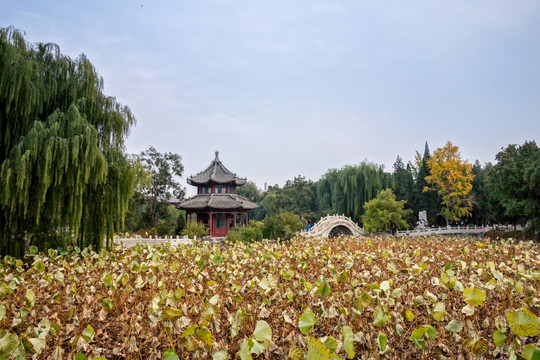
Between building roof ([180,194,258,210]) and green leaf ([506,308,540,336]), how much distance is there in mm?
20353

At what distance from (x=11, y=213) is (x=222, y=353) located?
18.8 ft

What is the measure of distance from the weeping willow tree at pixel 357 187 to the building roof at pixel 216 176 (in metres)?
7.35

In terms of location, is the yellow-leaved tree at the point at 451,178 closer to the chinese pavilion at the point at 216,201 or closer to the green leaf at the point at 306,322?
the chinese pavilion at the point at 216,201

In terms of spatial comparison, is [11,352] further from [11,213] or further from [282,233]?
[282,233]

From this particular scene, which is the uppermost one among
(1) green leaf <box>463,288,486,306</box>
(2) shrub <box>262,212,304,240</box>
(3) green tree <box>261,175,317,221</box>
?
(3) green tree <box>261,175,317,221</box>

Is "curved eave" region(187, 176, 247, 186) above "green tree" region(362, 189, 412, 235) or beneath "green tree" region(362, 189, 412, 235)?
above

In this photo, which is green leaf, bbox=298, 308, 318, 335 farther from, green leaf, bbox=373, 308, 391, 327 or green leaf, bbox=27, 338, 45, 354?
green leaf, bbox=27, 338, 45, 354

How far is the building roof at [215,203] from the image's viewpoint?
22.4 metres

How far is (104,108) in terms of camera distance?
8367 millimetres

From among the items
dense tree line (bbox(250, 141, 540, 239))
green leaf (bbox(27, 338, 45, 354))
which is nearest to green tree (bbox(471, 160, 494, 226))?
dense tree line (bbox(250, 141, 540, 239))

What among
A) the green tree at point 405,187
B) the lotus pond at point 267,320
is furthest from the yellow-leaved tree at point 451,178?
the lotus pond at point 267,320

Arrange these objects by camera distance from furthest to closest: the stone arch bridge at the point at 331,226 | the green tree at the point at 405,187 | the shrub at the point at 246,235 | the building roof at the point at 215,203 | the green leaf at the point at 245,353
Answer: the green tree at the point at 405,187 < the stone arch bridge at the point at 331,226 < the building roof at the point at 215,203 < the shrub at the point at 246,235 < the green leaf at the point at 245,353

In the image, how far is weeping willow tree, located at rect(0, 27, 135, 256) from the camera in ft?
20.6

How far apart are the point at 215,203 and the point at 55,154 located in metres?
16.6
